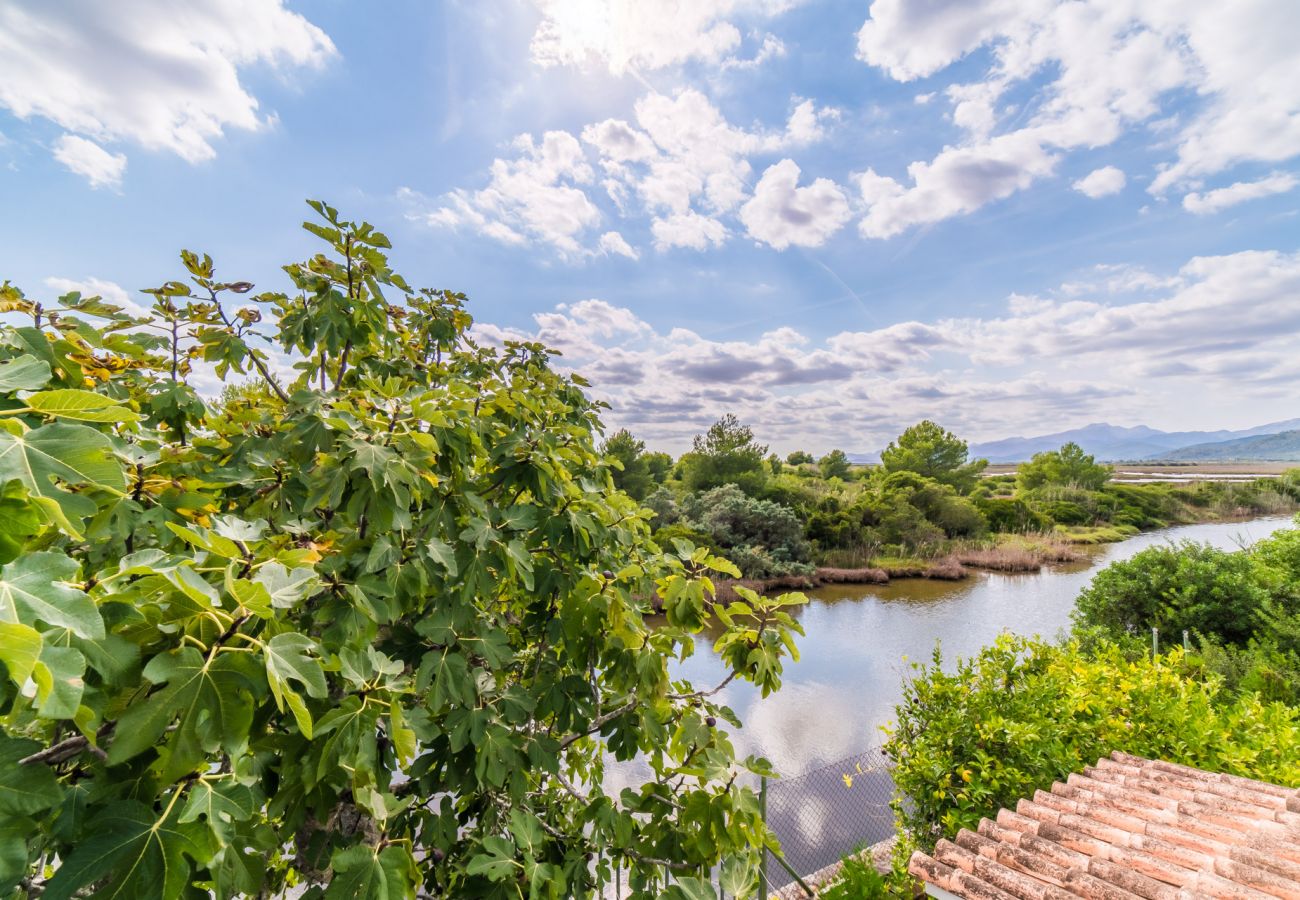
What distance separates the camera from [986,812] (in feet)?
12.3

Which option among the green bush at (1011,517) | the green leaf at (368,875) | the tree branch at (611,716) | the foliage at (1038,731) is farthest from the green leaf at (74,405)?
the green bush at (1011,517)

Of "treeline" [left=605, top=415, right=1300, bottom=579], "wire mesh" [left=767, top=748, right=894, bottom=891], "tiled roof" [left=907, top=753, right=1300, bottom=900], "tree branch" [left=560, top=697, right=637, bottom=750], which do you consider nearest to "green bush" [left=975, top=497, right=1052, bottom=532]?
"treeline" [left=605, top=415, right=1300, bottom=579]

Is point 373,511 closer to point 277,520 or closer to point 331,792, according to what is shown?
point 277,520

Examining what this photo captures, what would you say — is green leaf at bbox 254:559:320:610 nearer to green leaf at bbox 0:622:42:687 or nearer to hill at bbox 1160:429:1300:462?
green leaf at bbox 0:622:42:687

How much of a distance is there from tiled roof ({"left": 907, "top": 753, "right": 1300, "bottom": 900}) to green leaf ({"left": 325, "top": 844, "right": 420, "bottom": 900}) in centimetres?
311

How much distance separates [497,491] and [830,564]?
66.5 ft

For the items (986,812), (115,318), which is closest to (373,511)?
(115,318)

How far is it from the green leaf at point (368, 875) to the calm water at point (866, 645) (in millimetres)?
5380

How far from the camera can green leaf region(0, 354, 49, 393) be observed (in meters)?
0.76

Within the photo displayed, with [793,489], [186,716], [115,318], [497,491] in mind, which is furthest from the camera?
[793,489]

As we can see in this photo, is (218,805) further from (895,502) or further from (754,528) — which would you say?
(895,502)

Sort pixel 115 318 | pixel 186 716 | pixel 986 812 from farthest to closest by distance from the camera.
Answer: pixel 986 812 < pixel 115 318 < pixel 186 716

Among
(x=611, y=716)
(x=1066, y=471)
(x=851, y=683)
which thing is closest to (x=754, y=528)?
(x=851, y=683)

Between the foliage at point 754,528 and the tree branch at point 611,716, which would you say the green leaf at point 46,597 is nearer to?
the tree branch at point 611,716
